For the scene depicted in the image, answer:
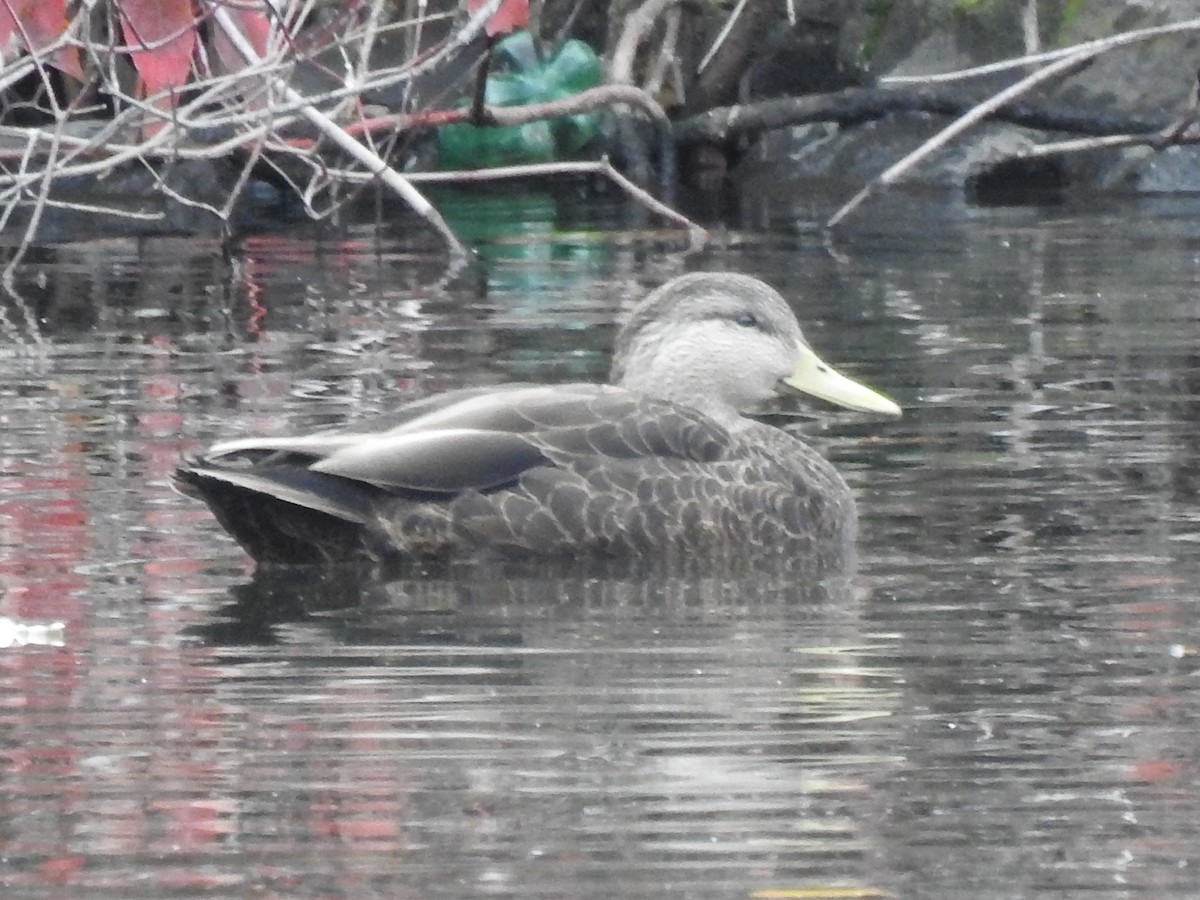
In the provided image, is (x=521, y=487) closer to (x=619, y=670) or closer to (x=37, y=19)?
(x=619, y=670)

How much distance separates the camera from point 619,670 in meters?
5.71

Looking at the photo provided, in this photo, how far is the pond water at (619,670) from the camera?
445 centimetres

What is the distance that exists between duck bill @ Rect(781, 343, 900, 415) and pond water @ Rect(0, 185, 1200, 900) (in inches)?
10.9

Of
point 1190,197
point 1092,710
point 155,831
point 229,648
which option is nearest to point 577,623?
point 229,648

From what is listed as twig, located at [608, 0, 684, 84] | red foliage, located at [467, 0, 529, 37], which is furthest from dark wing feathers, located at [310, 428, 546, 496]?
twig, located at [608, 0, 684, 84]

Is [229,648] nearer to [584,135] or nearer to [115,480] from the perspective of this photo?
[115,480]

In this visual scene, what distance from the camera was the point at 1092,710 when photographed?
535 cm

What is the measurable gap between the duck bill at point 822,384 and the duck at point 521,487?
50cm

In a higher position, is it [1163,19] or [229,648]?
[1163,19]

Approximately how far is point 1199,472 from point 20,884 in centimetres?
436

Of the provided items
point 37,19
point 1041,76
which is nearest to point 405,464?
point 37,19

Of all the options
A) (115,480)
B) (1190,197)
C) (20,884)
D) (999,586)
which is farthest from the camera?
(1190,197)

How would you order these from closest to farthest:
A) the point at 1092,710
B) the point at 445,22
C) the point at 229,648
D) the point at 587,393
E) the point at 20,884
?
the point at 20,884
the point at 1092,710
the point at 229,648
the point at 587,393
the point at 445,22

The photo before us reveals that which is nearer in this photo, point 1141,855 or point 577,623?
point 1141,855
